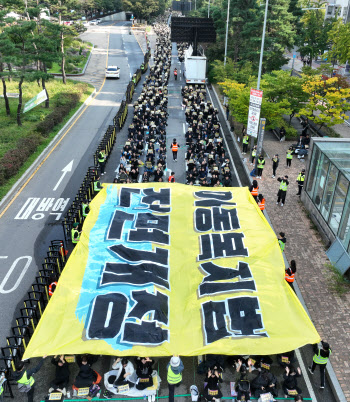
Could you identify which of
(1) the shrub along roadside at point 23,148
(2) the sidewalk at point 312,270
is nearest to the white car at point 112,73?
(1) the shrub along roadside at point 23,148

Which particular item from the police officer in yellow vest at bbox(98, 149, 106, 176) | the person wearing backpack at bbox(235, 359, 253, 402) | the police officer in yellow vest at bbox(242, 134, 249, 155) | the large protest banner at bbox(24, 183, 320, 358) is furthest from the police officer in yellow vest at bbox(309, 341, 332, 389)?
the police officer in yellow vest at bbox(242, 134, 249, 155)

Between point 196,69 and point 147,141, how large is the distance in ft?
65.5

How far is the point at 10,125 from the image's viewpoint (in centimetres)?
3005

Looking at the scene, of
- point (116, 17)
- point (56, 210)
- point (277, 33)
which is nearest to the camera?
point (56, 210)

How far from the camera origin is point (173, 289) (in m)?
12.0

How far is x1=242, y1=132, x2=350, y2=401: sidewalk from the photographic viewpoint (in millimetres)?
11562

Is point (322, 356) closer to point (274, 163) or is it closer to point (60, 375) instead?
point (60, 375)

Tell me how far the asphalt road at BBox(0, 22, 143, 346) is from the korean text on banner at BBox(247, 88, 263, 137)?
993 centimetres

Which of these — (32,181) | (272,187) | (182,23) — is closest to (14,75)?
(32,181)

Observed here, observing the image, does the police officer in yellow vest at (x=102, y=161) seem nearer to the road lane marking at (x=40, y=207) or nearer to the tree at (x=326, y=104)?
the road lane marking at (x=40, y=207)

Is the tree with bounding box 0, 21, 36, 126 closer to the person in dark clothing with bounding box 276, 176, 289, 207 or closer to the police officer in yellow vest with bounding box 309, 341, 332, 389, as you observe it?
the person in dark clothing with bounding box 276, 176, 289, 207

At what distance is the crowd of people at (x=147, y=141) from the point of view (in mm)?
21234

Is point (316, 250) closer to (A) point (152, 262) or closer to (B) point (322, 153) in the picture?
(B) point (322, 153)

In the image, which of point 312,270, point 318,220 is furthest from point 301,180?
point 312,270
